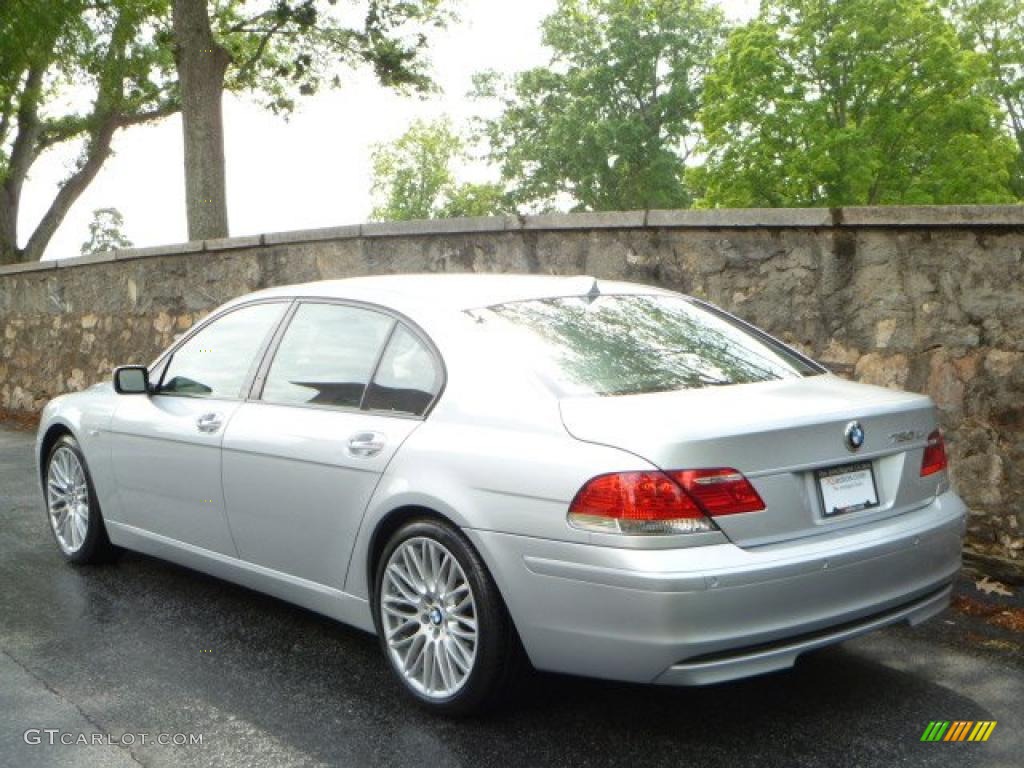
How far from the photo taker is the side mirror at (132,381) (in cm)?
600

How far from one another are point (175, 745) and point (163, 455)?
6.39ft

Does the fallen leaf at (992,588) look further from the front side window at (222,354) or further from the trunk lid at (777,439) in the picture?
the front side window at (222,354)

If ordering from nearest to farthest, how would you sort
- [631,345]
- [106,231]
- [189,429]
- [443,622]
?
[443,622] < [631,345] < [189,429] < [106,231]

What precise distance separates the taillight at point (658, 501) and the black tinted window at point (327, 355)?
4.30 feet

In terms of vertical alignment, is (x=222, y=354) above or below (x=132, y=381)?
above

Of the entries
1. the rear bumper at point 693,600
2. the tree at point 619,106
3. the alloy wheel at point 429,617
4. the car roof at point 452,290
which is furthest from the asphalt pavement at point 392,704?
the tree at point 619,106

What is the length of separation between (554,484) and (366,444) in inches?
37.1

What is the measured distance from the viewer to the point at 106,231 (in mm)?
81812

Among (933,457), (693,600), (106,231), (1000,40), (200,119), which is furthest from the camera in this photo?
(106,231)

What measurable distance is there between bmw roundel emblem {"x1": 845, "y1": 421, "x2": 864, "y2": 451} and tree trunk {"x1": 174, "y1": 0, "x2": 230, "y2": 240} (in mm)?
12605

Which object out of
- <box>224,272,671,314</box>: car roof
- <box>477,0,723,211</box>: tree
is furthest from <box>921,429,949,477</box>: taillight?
<box>477,0,723,211</box>: tree

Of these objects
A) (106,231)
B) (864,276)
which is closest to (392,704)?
(864,276)

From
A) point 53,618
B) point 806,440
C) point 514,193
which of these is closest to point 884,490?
point 806,440

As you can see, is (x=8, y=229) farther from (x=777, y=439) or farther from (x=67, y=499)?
(x=777, y=439)
